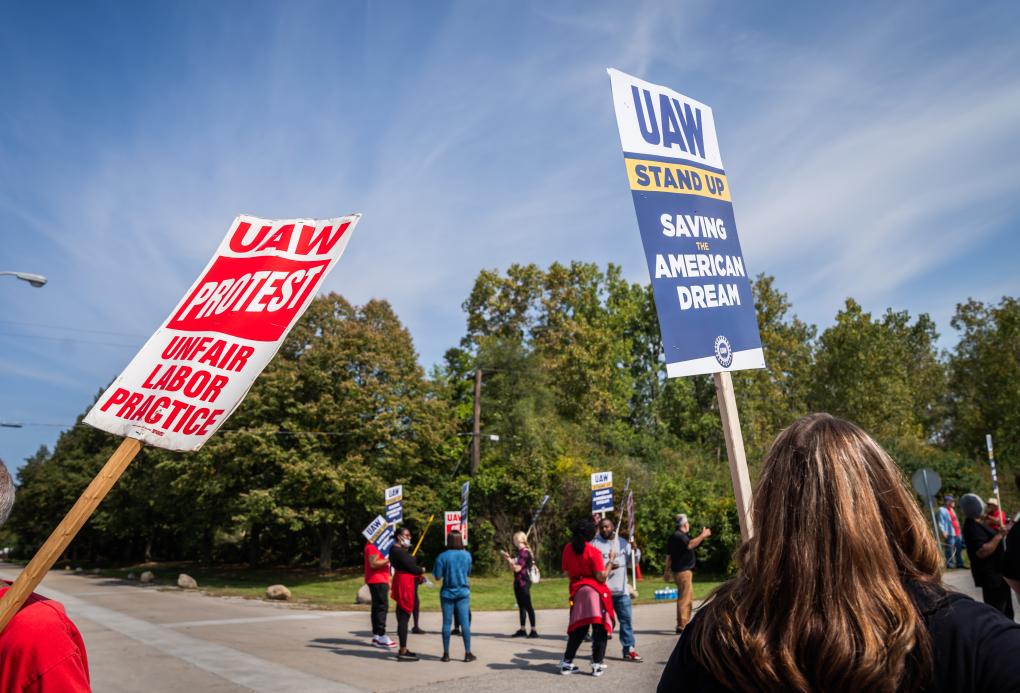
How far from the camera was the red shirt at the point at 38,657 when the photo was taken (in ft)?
6.67

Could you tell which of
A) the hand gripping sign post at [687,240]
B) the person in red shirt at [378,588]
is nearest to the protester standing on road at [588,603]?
the person in red shirt at [378,588]

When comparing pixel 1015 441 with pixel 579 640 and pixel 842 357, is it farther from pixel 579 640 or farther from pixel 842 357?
pixel 579 640

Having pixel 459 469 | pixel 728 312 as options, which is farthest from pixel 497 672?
pixel 459 469

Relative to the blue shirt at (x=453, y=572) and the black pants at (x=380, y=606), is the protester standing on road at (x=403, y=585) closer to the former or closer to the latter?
the blue shirt at (x=453, y=572)

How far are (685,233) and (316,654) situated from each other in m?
9.67

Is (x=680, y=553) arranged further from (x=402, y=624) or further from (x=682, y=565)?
(x=402, y=624)

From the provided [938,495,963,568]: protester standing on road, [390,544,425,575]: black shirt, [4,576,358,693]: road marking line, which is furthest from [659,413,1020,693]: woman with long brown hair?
[938,495,963,568]: protester standing on road

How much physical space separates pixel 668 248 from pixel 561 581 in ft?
79.9

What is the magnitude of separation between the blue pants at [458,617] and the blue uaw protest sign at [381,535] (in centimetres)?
264

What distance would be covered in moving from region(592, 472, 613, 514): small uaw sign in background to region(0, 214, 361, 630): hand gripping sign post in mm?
14743

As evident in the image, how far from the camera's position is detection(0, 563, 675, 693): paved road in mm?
8906

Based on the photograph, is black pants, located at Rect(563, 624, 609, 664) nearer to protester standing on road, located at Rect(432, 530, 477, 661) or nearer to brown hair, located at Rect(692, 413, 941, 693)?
protester standing on road, located at Rect(432, 530, 477, 661)

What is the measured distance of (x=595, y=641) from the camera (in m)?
9.04

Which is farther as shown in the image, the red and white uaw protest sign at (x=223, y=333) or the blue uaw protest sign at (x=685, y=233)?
the blue uaw protest sign at (x=685, y=233)
